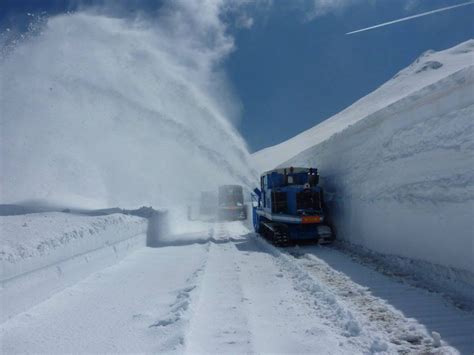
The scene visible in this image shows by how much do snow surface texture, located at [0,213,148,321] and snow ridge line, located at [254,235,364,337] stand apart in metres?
4.30

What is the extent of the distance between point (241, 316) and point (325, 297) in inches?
64.6

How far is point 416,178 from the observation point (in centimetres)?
853

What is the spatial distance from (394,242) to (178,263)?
544 cm

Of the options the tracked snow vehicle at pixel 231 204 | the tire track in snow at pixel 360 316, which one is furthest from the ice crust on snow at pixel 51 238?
the tracked snow vehicle at pixel 231 204

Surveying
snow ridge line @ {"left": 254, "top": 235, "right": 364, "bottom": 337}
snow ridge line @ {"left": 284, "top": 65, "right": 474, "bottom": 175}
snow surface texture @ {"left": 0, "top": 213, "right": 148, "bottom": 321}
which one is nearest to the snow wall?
snow ridge line @ {"left": 284, "top": 65, "right": 474, "bottom": 175}

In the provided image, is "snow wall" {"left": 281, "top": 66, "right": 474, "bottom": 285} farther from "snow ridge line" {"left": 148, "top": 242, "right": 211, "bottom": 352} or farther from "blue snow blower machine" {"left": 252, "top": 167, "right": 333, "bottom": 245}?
"snow ridge line" {"left": 148, "top": 242, "right": 211, "bottom": 352}

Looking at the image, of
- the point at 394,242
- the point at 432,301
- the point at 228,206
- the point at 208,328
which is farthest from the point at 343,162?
the point at 228,206

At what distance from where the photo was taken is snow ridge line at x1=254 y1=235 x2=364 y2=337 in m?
5.19

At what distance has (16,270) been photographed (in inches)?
217

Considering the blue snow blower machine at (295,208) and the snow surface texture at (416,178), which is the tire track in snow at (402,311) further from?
the blue snow blower machine at (295,208)

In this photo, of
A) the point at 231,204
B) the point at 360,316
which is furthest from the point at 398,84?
the point at 360,316

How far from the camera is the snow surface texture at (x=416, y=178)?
6918 millimetres

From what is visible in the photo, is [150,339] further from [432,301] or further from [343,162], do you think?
[343,162]

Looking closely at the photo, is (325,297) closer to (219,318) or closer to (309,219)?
(219,318)
